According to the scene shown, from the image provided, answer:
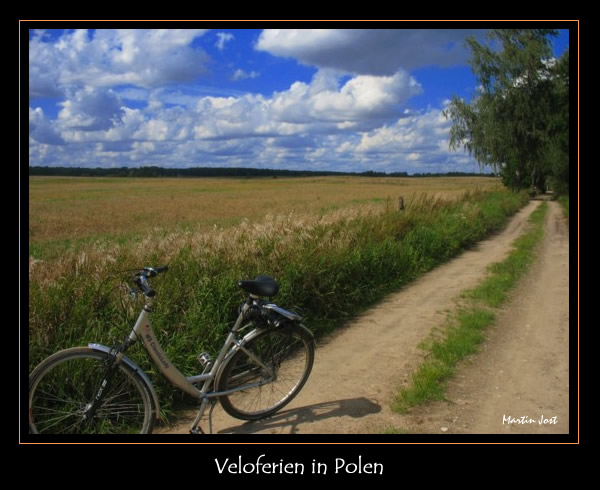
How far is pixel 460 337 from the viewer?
5.25 metres

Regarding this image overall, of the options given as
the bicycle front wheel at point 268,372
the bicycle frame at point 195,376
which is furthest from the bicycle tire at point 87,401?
the bicycle front wheel at point 268,372

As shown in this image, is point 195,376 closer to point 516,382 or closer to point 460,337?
point 516,382

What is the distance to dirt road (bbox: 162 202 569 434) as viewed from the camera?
3588 millimetres

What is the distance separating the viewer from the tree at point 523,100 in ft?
83.2

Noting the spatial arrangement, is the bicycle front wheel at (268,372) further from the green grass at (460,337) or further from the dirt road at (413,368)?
the green grass at (460,337)

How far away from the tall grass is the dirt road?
621mm

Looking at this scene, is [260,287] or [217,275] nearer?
[260,287]

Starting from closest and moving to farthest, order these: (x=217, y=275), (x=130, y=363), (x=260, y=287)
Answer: (x=130, y=363) < (x=260, y=287) < (x=217, y=275)

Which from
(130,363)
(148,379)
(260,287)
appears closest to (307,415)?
(260,287)

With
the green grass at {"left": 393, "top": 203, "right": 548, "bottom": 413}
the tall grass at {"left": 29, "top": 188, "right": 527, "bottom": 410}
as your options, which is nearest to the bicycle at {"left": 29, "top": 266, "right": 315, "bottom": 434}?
the tall grass at {"left": 29, "top": 188, "right": 527, "bottom": 410}

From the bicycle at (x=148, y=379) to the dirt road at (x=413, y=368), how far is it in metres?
0.25

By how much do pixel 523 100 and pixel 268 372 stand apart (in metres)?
27.6

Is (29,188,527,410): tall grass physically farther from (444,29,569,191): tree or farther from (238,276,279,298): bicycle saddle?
(444,29,569,191): tree
